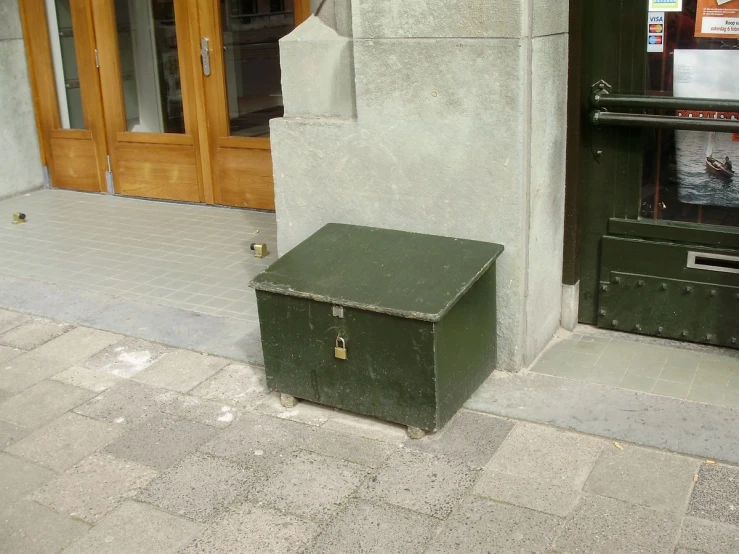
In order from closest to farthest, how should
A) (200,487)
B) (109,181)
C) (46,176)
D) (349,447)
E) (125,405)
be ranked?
(200,487) < (349,447) < (125,405) < (109,181) < (46,176)

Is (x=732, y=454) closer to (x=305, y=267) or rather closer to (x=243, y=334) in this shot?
(x=305, y=267)

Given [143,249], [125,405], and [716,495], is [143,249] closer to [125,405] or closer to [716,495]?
[125,405]

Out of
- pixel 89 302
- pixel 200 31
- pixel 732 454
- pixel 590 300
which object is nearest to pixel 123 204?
pixel 200 31

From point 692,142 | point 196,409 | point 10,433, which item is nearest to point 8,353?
point 10,433

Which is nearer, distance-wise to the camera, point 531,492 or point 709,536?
point 709,536

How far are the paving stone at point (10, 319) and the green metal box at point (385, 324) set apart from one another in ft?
7.24

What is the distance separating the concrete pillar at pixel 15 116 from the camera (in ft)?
28.7

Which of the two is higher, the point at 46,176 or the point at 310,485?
the point at 46,176

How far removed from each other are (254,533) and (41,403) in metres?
1.77

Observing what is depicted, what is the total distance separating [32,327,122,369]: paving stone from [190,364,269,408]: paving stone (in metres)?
0.89

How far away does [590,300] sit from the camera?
519 centimetres

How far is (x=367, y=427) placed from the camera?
434cm

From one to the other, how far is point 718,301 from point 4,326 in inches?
170

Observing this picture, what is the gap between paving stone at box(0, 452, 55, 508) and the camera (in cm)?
393
